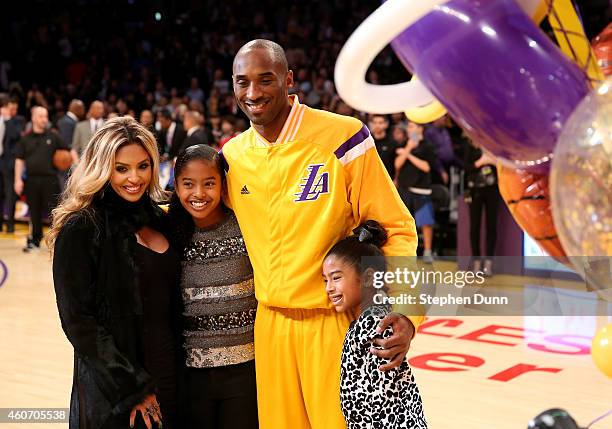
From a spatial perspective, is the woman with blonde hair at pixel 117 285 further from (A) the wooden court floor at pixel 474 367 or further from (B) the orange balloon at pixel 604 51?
(A) the wooden court floor at pixel 474 367

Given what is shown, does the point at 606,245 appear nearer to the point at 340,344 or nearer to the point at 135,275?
the point at 340,344

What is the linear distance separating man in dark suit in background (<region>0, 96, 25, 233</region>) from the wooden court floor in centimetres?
396

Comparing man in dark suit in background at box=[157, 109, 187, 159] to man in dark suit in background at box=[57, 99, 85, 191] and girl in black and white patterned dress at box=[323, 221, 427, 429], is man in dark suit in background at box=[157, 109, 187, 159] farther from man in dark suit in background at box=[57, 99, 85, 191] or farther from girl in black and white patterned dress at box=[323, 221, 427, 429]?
girl in black and white patterned dress at box=[323, 221, 427, 429]

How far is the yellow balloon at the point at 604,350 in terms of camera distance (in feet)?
5.31

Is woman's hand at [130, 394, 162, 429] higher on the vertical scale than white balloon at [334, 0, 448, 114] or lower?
lower

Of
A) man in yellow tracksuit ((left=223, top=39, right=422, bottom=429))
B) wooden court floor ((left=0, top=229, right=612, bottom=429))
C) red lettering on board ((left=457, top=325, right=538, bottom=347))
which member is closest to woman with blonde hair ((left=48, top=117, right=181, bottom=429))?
man in yellow tracksuit ((left=223, top=39, right=422, bottom=429))

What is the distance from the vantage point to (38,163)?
909 centimetres

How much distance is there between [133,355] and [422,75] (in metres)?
1.29

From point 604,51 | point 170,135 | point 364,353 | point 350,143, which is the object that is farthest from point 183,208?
point 170,135

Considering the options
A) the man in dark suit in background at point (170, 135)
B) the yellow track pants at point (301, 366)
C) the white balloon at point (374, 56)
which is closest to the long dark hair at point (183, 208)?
the yellow track pants at point (301, 366)

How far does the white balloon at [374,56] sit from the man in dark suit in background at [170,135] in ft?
26.9

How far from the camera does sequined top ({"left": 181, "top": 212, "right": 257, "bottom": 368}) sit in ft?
8.46

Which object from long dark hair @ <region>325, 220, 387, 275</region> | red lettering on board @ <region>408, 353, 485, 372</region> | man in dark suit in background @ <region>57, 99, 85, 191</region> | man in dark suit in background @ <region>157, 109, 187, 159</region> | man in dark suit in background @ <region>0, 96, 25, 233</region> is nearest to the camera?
long dark hair @ <region>325, 220, 387, 275</region>

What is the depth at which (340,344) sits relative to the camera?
2.51 meters
